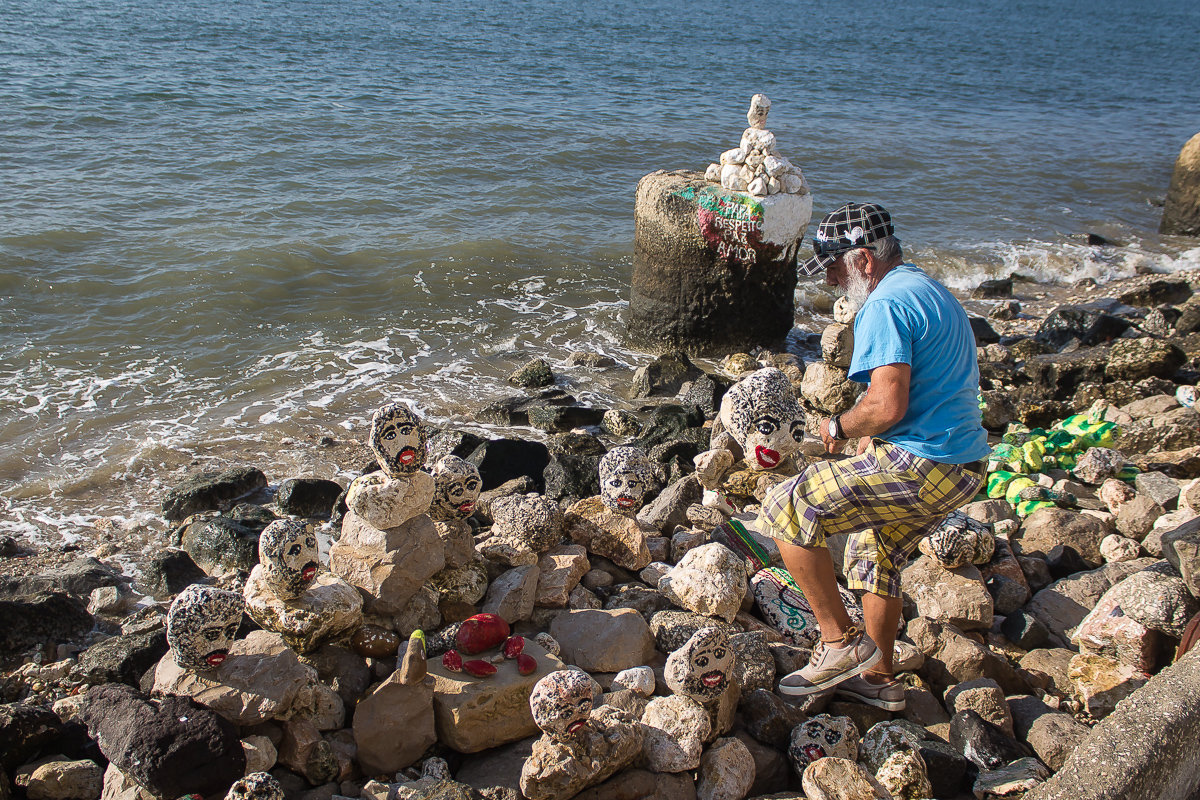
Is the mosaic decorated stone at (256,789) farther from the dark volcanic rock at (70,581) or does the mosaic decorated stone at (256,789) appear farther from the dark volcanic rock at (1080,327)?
the dark volcanic rock at (1080,327)

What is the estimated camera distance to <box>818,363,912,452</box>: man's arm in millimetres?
2846

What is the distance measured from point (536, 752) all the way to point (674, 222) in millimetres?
6143

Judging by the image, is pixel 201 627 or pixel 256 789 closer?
pixel 256 789

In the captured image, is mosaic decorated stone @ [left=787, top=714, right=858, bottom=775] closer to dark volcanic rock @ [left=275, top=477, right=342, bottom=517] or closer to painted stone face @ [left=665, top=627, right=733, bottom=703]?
painted stone face @ [left=665, top=627, right=733, bottom=703]

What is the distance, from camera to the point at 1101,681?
344 cm

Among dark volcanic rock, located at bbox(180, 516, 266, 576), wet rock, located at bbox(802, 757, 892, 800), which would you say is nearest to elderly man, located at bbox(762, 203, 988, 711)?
wet rock, located at bbox(802, 757, 892, 800)

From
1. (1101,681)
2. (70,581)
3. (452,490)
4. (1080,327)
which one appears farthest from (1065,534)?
(70,581)

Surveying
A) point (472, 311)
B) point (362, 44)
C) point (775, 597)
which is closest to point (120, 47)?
point (362, 44)

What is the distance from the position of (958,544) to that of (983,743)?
4.09 ft

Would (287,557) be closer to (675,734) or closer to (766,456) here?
(675,734)

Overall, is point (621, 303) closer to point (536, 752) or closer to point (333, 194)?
point (333, 194)

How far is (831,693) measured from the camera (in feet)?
10.9

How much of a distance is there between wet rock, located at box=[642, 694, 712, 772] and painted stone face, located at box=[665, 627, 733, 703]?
43mm

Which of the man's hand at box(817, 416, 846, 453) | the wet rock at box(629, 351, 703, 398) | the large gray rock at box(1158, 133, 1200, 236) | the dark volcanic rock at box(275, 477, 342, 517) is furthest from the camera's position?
the large gray rock at box(1158, 133, 1200, 236)
